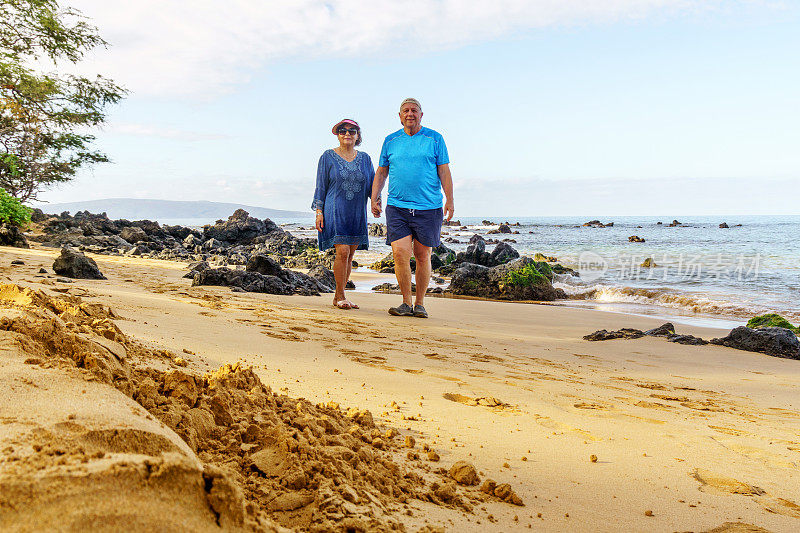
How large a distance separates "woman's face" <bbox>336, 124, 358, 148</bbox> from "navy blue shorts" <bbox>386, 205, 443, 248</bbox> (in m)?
1.05

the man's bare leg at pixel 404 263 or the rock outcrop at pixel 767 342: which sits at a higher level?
the man's bare leg at pixel 404 263

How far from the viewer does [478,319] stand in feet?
21.2

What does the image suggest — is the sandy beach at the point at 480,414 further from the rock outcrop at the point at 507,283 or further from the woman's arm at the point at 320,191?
the rock outcrop at the point at 507,283

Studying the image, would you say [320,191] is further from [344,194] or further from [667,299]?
[667,299]

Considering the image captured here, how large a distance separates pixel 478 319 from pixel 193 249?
1350 centimetres

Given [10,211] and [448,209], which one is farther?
[10,211]

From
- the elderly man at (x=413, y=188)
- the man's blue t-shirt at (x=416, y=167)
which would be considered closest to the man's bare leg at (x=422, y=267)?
the elderly man at (x=413, y=188)

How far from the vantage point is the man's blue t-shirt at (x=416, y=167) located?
6.07 metres

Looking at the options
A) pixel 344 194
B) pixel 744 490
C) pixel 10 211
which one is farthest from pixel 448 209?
pixel 10 211

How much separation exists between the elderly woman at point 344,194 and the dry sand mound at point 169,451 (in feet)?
14.6

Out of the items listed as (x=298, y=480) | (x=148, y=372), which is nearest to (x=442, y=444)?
(x=298, y=480)

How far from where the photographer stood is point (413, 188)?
607cm

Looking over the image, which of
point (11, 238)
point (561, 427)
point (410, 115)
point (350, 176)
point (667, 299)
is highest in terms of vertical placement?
point (410, 115)

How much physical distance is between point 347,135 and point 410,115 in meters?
0.97
